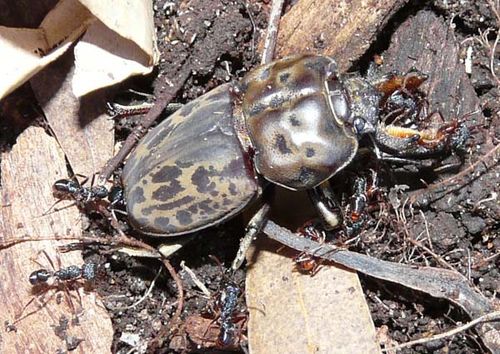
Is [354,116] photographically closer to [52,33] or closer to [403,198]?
[403,198]

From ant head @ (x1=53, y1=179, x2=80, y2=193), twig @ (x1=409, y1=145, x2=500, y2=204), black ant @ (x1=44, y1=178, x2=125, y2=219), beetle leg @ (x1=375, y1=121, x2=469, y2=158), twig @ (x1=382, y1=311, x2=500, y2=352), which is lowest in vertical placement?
twig @ (x1=382, y1=311, x2=500, y2=352)

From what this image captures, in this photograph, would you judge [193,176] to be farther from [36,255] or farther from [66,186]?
[36,255]

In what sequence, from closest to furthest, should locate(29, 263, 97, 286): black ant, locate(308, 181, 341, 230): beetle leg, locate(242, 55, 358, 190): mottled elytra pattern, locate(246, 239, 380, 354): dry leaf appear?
1. locate(242, 55, 358, 190): mottled elytra pattern
2. locate(246, 239, 380, 354): dry leaf
3. locate(308, 181, 341, 230): beetle leg
4. locate(29, 263, 97, 286): black ant

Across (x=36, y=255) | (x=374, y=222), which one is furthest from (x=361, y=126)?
(x=36, y=255)

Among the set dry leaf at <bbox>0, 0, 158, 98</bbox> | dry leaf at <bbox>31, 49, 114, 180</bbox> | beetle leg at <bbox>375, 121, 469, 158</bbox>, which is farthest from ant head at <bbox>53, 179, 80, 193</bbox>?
beetle leg at <bbox>375, 121, 469, 158</bbox>

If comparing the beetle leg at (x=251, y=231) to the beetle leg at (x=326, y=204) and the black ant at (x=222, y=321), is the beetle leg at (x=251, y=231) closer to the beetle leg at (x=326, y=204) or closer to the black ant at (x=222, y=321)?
the black ant at (x=222, y=321)

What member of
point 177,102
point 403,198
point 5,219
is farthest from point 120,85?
point 403,198

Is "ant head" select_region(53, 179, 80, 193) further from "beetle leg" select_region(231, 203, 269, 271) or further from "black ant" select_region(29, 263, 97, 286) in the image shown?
"beetle leg" select_region(231, 203, 269, 271)

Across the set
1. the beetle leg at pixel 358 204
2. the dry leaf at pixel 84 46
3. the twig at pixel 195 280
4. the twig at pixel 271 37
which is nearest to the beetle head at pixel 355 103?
the beetle leg at pixel 358 204
